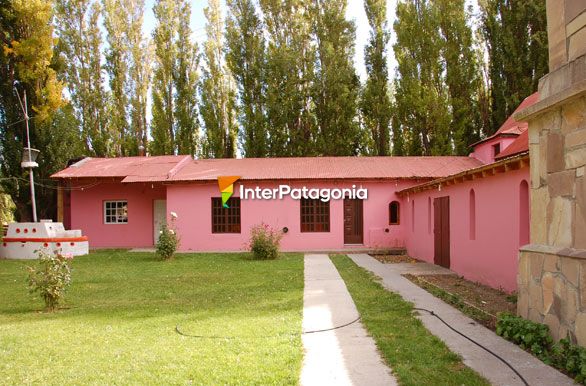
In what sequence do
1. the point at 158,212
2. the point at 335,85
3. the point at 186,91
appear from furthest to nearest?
the point at 186,91
the point at 335,85
the point at 158,212

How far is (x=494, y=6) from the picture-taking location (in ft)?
81.3

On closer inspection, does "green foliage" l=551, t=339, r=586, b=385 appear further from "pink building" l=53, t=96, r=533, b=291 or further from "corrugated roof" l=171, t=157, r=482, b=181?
"corrugated roof" l=171, t=157, r=482, b=181

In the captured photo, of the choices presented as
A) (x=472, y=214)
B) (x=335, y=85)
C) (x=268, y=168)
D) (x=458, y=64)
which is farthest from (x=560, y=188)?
(x=458, y=64)

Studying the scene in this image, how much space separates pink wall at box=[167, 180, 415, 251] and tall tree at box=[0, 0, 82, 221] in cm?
698

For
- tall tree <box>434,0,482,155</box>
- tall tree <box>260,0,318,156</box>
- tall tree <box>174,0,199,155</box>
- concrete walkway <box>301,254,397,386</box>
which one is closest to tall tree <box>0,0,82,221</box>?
tall tree <box>174,0,199,155</box>

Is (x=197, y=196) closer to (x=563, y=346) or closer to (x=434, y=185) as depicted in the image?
(x=434, y=185)

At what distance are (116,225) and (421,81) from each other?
17275 millimetres

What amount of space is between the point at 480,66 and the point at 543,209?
23.7 metres

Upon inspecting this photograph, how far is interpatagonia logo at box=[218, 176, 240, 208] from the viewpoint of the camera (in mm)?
18906

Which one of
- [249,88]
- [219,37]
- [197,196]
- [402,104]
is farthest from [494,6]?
[197,196]

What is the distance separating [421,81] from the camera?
1016 inches

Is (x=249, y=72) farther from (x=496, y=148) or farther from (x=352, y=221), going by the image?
(x=496, y=148)

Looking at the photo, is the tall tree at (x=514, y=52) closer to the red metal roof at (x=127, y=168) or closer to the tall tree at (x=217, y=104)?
the tall tree at (x=217, y=104)

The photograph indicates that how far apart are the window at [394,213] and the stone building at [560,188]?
13.6m
